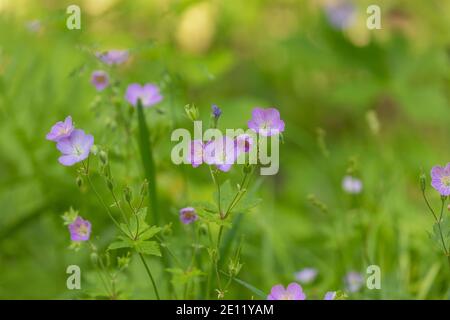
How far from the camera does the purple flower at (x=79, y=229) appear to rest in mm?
1076

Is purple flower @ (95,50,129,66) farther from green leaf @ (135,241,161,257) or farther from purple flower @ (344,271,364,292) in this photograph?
purple flower @ (344,271,364,292)

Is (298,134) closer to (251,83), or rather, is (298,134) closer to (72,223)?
(251,83)

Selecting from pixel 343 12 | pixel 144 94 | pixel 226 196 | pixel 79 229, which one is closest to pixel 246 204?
pixel 226 196

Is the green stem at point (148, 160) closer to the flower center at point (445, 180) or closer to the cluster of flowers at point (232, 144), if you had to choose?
the cluster of flowers at point (232, 144)

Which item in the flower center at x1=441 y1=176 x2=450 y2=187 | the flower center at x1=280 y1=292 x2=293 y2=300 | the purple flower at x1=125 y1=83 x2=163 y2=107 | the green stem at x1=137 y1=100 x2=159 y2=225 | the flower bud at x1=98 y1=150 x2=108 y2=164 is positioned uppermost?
the purple flower at x1=125 y1=83 x2=163 y2=107

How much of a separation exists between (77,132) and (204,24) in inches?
83.9

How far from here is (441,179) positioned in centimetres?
99

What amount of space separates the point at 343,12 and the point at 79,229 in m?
1.92

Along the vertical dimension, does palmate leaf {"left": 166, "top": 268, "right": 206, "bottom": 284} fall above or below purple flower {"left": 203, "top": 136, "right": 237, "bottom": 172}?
below

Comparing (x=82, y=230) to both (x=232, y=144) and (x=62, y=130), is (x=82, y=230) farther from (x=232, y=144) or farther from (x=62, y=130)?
(x=232, y=144)

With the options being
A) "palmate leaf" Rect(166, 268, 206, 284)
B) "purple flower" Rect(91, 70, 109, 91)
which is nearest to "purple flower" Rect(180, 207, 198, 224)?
"palmate leaf" Rect(166, 268, 206, 284)

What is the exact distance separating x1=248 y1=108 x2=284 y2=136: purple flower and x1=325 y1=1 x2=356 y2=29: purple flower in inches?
64.3

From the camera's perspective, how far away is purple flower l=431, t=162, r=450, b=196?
0.97 m
